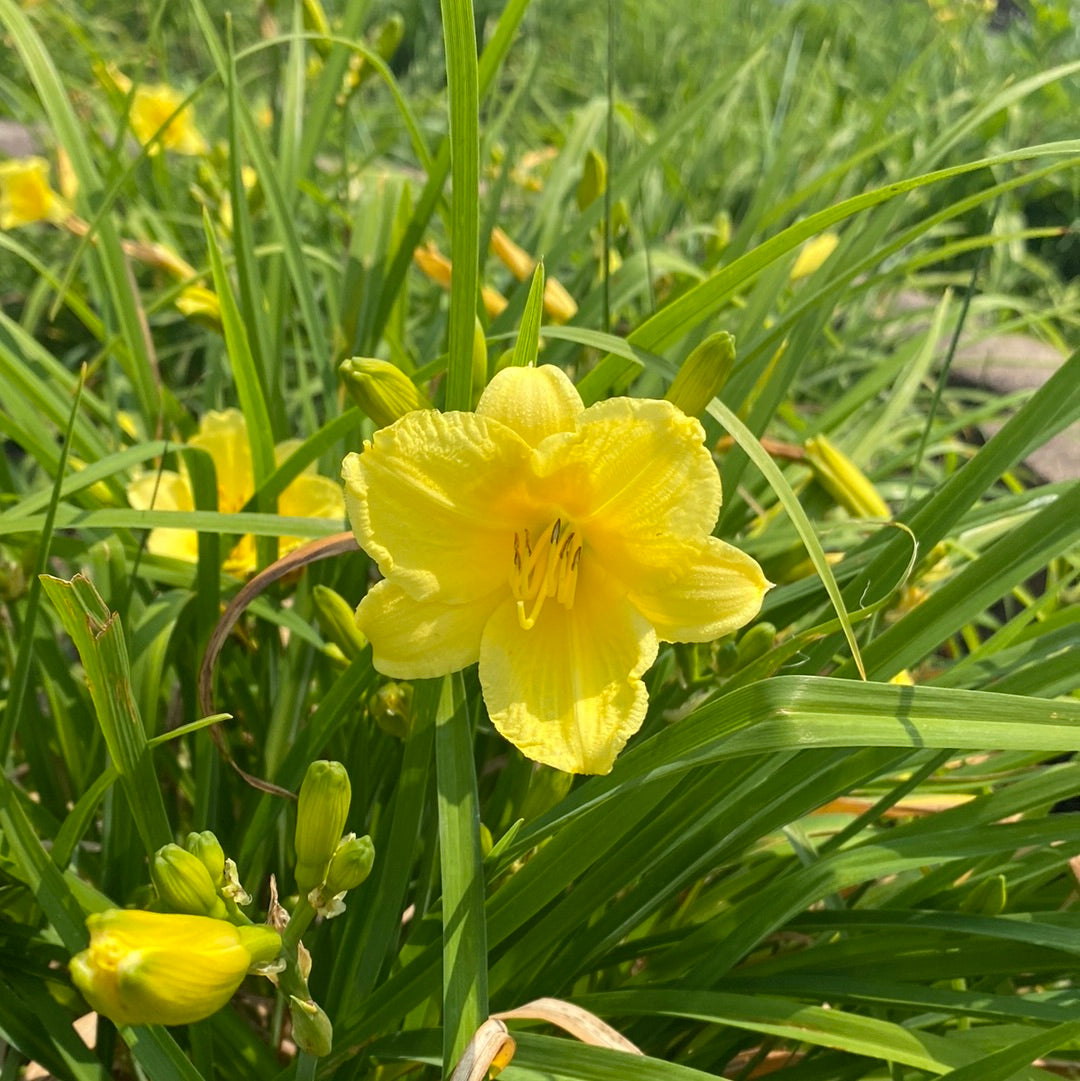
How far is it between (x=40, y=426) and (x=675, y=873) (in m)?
0.80

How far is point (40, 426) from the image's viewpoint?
1.01 m

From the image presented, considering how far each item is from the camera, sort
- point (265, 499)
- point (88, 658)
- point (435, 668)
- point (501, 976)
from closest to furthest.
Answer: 1. point (88, 658)
2. point (435, 668)
3. point (501, 976)
4. point (265, 499)

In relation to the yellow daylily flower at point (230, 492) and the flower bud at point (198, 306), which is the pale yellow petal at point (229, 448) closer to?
the yellow daylily flower at point (230, 492)

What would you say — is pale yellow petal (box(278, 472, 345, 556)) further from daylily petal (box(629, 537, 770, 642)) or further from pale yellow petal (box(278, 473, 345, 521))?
daylily petal (box(629, 537, 770, 642))

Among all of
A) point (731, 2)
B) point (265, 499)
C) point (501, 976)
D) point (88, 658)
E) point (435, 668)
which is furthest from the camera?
point (731, 2)

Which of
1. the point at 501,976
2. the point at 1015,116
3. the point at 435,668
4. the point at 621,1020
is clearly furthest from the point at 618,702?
the point at 1015,116

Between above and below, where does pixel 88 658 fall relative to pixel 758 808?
above

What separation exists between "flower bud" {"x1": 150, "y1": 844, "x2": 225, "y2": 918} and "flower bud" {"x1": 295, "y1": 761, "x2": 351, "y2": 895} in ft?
0.18

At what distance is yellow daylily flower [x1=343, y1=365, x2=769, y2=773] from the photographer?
2.00 ft

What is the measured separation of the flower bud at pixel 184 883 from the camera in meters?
0.51

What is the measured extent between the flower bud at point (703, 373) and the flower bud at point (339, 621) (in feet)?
1.02

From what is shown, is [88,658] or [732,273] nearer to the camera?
[88,658]

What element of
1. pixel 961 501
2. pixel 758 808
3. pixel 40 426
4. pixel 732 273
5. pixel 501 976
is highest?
pixel 732 273

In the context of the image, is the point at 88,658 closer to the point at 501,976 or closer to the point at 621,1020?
the point at 501,976
